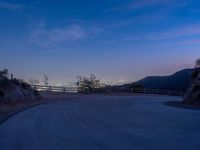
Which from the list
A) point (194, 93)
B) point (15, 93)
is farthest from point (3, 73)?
point (194, 93)

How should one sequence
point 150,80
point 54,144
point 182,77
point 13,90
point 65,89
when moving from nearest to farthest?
point 54,144 → point 13,90 → point 65,89 → point 182,77 → point 150,80

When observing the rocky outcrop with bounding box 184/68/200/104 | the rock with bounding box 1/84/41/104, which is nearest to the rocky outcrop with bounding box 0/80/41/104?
the rock with bounding box 1/84/41/104

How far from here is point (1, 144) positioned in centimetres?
859

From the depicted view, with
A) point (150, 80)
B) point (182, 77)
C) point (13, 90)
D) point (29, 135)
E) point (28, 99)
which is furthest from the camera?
point (150, 80)

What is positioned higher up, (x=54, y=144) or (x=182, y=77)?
(x=182, y=77)

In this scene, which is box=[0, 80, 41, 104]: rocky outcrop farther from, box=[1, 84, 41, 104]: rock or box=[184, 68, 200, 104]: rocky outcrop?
box=[184, 68, 200, 104]: rocky outcrop

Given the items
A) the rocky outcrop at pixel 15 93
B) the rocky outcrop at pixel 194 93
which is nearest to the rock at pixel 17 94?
the rocky outcrop at pixel 15 93

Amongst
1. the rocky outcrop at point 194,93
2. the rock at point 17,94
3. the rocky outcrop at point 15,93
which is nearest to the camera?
the rocky outcrop at point 15,93

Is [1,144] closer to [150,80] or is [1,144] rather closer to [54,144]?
[54,144]

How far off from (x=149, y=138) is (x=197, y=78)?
67.1 ft

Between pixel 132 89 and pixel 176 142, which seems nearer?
pixel 176 142

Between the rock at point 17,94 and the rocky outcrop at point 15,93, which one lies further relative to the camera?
the rock at point 17,94

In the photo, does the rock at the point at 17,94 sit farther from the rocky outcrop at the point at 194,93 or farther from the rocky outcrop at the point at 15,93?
the rocky outcrop at the point at 194,93

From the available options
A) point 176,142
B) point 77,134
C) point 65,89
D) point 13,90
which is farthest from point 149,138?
point 65,89
